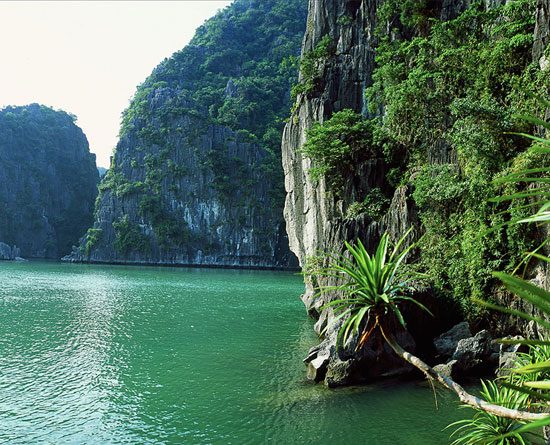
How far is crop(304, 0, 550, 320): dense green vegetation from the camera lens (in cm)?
1300

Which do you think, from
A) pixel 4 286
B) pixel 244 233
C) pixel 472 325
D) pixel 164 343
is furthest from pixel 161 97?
pixel 472 325

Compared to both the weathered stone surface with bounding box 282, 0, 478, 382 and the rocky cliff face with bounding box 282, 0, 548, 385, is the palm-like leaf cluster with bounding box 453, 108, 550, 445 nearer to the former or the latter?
the rocky cliff face with bounding box 282, 0, 548, 385

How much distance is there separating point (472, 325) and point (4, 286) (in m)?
33.1

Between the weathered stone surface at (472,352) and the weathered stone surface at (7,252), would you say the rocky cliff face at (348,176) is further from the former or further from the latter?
the weathered stone surface at (7,252)

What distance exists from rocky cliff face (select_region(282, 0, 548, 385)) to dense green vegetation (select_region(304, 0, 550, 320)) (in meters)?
0.64

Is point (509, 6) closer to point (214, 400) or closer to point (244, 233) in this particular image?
point (214, 400)

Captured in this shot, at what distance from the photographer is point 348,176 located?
1998 cm

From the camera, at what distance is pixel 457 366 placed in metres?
11.0

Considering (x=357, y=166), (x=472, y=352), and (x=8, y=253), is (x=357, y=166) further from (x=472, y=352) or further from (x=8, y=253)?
(x=8, y=253)

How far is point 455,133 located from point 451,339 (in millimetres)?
6632

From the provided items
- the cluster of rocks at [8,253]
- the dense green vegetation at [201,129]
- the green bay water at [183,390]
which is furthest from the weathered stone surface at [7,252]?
the green bay water at [183,390]

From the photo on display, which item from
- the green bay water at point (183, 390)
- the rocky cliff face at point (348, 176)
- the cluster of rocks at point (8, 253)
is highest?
the rocky cliff face at point (348, 176)

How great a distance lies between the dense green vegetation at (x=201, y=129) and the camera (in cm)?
7256

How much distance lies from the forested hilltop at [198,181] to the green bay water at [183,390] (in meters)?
49.6
